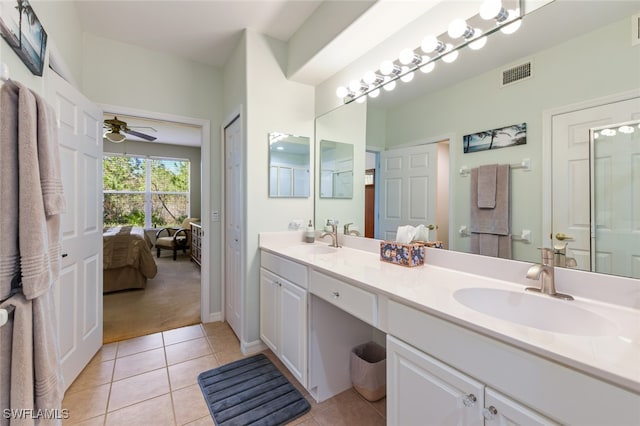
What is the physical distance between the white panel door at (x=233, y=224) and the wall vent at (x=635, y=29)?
217 centimetres

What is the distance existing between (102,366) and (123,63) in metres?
2.45

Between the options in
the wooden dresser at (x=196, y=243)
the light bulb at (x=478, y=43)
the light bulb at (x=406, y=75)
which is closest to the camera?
the light bulb at (x=478, y=43)

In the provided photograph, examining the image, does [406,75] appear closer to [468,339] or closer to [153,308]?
[468,339]

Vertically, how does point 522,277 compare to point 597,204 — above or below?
below

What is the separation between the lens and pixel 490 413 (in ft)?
2.56

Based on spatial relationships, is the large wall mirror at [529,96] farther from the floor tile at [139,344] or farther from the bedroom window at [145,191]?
the bedroom window at [145,191]

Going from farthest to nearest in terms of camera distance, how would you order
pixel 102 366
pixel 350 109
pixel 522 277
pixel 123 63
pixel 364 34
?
1. pixel 123 63
2. pixel 350 109
3. pixel 102 366
4. pixel 364 34
5. pixel 522 277

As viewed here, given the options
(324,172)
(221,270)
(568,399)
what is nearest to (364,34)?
(324,172)

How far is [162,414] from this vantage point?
5.12 feet

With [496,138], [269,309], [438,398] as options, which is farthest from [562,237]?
[269,309]

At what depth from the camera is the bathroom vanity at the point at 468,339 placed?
640 millimetres

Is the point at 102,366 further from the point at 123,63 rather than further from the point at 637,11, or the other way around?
the point at 637,11

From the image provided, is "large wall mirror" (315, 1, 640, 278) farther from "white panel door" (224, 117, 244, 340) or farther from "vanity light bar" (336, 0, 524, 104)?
"white panel door" (224, 117, 244, 340)

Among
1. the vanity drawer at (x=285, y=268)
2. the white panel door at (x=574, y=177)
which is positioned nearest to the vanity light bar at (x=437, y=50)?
the white panel door at (x=574, y=177)
